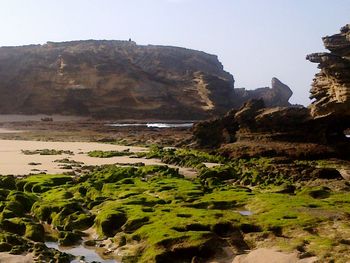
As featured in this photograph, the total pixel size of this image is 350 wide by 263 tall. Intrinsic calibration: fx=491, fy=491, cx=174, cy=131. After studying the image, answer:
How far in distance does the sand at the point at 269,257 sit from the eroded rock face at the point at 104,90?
7298 cm

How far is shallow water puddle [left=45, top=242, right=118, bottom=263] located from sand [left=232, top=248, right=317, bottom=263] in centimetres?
389

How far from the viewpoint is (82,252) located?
610 inches

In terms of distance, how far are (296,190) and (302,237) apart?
856 cm

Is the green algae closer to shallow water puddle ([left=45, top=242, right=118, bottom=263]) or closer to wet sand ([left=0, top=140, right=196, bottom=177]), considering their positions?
shallow water puddle ([left=45, top=242, right=118, bottom=263])

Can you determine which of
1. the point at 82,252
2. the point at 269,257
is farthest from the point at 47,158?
the point at 269,257

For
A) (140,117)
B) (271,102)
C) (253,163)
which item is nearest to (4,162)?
(253,163)

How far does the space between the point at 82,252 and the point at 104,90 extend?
77.9 meters

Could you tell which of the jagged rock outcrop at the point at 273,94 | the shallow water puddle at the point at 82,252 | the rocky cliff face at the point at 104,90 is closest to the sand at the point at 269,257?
the shallow water puddle at the point at 82,252

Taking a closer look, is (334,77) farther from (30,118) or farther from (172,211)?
(30,118)

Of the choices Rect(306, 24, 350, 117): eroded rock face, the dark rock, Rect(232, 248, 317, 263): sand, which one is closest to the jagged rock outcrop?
Rect(306, 24, 350, 117): eroded rock face

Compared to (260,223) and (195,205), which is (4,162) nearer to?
(195,205)

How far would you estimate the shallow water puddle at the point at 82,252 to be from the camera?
14734mm

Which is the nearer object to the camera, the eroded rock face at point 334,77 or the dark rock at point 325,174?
the dark rock at point 325,174

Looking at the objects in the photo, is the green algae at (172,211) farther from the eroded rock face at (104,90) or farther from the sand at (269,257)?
the eroded rock face at (104,90)
